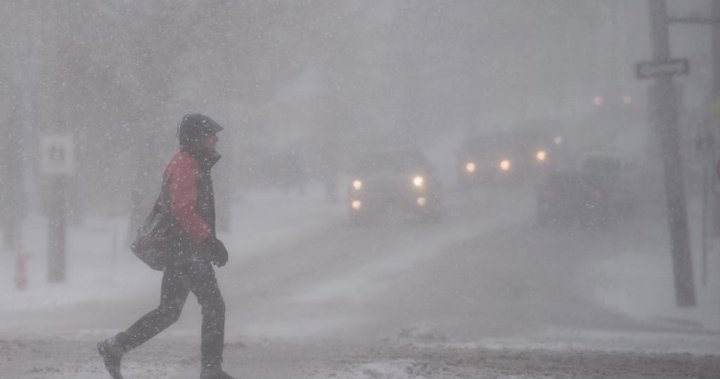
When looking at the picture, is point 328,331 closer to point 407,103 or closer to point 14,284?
point 14,284

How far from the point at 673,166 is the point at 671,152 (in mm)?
191

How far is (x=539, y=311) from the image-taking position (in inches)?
443

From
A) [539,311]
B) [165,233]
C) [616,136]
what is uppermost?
[616,136]

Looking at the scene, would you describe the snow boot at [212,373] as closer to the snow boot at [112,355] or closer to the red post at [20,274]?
the snow boot at [112,355]

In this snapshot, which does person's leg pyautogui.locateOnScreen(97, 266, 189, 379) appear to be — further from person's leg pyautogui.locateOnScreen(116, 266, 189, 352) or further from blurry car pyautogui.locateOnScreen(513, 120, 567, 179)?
blurry car pyautogui.locateOnScreen(513, 120, 567, 179)

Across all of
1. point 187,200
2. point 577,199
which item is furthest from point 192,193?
point 577,199

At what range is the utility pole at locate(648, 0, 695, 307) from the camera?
1104cm

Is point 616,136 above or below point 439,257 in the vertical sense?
above

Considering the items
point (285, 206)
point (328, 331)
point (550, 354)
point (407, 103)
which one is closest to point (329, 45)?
point (285, 206)

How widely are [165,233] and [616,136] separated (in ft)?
171

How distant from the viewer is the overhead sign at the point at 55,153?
14234mm

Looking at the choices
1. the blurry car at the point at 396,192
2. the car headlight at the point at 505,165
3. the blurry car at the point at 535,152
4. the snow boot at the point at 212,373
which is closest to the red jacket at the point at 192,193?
the snow boot at the point at 212,373

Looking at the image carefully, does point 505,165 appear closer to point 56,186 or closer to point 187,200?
point 56,186

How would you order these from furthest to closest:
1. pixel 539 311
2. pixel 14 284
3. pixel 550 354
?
pixel 14 284 < pixel 539 311 < pixel 550 354
